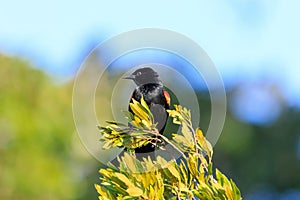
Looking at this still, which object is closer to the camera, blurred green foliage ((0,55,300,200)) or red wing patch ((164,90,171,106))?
red wing patch ((164,90,171,106))

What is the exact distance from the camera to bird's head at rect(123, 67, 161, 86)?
3166mm

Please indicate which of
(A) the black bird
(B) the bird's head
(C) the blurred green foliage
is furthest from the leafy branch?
(C) the blurred green foliage

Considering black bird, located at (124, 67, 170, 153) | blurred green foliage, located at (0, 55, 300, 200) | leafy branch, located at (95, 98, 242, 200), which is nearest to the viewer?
leafy branch, located at (95, 98, 242, 200)

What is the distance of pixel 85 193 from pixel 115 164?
19.7 m

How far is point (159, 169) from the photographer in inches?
102

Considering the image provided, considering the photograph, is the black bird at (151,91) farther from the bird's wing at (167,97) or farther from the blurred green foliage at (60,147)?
the blurred green foliage at (60,147)

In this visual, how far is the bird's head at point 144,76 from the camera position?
317 cm

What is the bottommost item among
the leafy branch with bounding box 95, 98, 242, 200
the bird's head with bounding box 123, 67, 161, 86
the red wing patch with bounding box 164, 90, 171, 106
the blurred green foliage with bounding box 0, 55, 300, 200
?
the leafy branch with bounding box 95, 98, 242, 200

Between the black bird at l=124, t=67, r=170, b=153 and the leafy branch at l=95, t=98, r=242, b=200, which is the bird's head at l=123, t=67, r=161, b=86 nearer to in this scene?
the black bird at l=124, t=67, r=170, b=153

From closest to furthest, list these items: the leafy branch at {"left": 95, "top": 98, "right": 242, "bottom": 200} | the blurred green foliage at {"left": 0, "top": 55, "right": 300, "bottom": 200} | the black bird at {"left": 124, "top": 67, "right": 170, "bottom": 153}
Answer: the leafy branch at {"left": 95, "top": 98, "right": 242, "bottom": 200}, the black bird at {"left": 124, "top": 67, "right": 170, "bottom": 153}, the blurred green foliage at {"left": 0, "top": 55, "right": 300, "bottom": 200}

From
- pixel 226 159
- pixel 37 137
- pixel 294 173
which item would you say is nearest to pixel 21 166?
pixel 37 137

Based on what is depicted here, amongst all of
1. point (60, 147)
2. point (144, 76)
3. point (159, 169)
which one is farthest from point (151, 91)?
point (60, 147)

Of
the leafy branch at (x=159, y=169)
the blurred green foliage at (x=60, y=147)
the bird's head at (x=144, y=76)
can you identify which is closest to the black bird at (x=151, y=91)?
the bird's head at (x=144, y=76)

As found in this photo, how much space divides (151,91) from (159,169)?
65 centimetres
